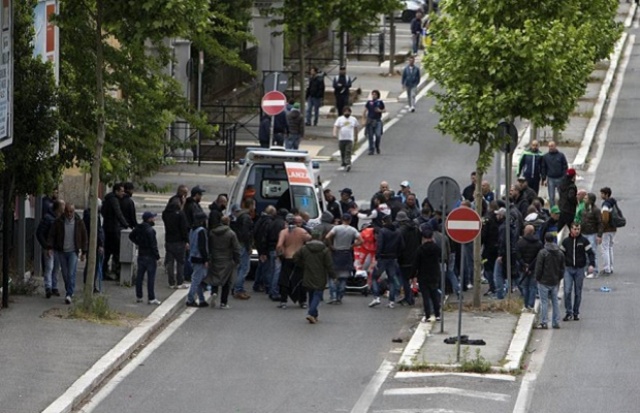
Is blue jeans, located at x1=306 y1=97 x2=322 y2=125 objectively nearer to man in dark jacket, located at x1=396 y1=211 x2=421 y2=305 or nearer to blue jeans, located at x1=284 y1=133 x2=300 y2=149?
blue jeans, located at x1=284 y1=133 x2=300 y2=149

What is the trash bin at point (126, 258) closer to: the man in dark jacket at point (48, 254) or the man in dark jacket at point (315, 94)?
the man in dark jacket at point (48, 254)

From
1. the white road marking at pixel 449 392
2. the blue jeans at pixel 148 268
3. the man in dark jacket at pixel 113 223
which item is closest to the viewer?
the white road marking at pixel 449 392

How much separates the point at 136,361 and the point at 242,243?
5.45 m

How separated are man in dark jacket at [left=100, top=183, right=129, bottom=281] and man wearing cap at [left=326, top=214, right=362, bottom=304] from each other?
338 cm

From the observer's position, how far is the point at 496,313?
2553 centimetres

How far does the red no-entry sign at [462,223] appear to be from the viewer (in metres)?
22.3

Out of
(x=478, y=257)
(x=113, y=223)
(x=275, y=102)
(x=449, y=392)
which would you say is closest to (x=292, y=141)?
(x=275, y=102)

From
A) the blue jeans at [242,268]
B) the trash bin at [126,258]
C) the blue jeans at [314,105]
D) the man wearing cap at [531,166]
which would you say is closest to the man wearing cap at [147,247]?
the trash bin at [126,258]

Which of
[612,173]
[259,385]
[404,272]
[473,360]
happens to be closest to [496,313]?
[404,272]

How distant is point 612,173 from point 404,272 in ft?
49.0

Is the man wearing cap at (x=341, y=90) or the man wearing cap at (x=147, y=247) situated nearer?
the man wearing cap at (x=147, y=247)

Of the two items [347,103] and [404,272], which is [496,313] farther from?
[347,103]

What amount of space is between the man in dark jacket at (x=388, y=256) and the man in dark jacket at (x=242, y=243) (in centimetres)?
207

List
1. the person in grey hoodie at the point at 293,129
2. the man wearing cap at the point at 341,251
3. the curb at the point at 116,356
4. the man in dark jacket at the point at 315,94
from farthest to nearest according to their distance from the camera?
the man in dark jacket at the point at 315,94 < the person in grey hoodie at the point at 293,129 < the man wearing cap at the point at 341,251 < the curb at the point at 116,356
